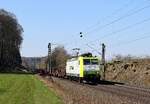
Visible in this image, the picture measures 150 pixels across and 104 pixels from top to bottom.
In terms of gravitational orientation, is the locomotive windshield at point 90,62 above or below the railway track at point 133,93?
above

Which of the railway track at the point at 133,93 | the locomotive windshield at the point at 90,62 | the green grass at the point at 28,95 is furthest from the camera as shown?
the locomotive windshield at the point at 90,62

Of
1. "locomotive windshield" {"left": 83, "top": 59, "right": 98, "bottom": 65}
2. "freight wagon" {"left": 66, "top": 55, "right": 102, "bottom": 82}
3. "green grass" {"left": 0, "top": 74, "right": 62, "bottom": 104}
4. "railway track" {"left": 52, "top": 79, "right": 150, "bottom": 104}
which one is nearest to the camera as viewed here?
"green grass" {"left": 0, "top": 74, "right": 62, "bottom": 104}

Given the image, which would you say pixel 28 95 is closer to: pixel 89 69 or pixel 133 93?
pixel 133 93

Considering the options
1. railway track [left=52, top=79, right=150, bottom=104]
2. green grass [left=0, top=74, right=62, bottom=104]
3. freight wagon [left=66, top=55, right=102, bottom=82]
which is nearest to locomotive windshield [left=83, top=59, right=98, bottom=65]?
freight wagon [left=66, top=55, right=102, bottom=82]

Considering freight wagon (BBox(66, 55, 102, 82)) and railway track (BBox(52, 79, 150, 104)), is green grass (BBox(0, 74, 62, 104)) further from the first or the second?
freight wagon (BBox(66, 55, 102, 82))

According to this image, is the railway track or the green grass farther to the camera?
the railway track

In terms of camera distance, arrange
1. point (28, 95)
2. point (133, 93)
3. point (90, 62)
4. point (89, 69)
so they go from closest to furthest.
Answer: point (28, 95) < point (133, 93) < point (89, 69) < point (90, 62)

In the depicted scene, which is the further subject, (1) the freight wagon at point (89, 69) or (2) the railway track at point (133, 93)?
(1) the freight wagon at point (89, 69)

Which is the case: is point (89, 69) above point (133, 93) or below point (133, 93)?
above

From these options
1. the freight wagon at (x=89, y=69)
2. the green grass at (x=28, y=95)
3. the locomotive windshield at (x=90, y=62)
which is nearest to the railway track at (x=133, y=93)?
the green grass at (x=28, y=95)

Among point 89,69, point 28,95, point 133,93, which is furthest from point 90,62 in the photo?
point 28,95

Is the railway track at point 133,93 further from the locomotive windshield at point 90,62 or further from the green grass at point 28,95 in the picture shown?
the locomotive windshield at point 90,62

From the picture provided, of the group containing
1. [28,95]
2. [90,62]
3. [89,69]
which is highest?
[90,62]

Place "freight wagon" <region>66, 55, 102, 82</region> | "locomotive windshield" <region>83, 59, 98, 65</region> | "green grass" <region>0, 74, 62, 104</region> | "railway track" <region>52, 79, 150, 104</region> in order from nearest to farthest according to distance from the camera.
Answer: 1. "green grass" <region>0, 74, 62, 104</region>
2. "railway track" <region>52, 79, 150, 104</region>
3. "freight wagon" <region>66, 55, 102, 82</region>
4. "locomotive windshield" <region>83, 59, 98, 65</region>
